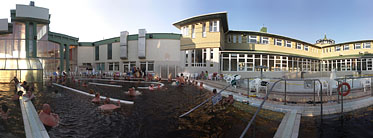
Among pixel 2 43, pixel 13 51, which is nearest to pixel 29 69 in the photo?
pixel 13 51

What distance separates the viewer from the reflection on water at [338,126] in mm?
4082

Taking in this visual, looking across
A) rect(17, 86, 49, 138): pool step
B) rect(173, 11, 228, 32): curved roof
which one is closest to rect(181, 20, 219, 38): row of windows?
rect(173, 11, 228, 32): curved roof

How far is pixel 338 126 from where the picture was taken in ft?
15.2

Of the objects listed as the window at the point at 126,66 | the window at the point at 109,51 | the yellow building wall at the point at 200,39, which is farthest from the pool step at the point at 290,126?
the window at the point at 109,51

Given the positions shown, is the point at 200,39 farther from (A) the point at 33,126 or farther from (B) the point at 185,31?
(A) the point at 33,126

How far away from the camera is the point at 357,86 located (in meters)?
10.9

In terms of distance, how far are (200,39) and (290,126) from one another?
18262mm

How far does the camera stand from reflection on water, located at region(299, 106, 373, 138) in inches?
161

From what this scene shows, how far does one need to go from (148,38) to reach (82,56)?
17610mm

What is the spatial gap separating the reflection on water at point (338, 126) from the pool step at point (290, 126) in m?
0.15

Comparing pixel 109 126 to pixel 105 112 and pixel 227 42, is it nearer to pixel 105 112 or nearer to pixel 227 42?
pixel 105 112

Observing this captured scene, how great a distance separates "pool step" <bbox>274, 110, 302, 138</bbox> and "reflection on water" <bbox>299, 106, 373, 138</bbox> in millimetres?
151

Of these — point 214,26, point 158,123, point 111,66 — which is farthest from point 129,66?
point 158,123

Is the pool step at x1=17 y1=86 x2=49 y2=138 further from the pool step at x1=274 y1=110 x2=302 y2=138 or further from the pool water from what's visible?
the pool step at x1=274 y1=110 x2=302 y2=138
